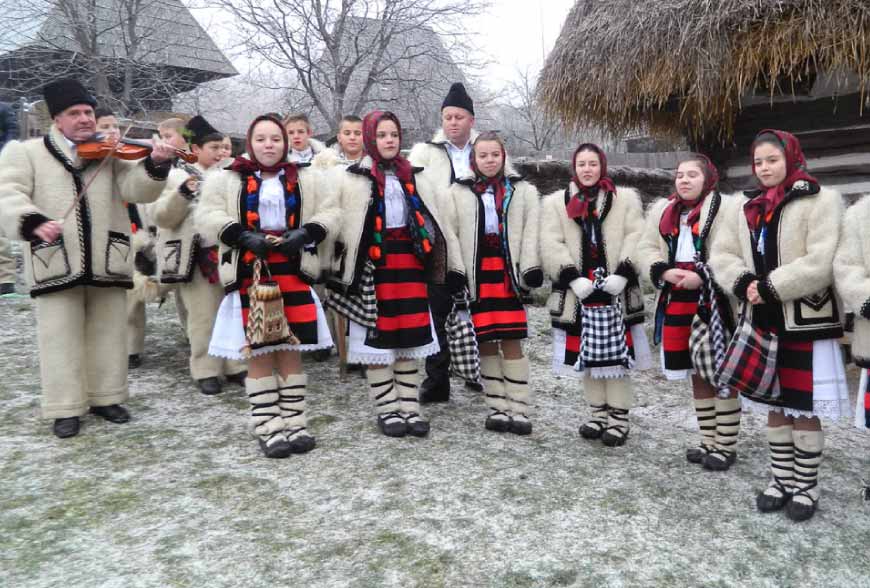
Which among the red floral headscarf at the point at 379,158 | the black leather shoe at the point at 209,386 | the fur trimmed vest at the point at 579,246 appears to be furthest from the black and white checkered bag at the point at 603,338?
the black leather shoe at the point at 209,386

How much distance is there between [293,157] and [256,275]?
2.02 m

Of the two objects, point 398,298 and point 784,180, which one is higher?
point 784,180

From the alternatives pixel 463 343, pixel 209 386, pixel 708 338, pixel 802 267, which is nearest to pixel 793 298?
pixel 802 267

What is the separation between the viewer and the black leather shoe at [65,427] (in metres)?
3.82

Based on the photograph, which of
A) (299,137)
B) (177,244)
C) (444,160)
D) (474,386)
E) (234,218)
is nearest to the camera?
(234,218)

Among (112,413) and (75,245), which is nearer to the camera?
(75,245)

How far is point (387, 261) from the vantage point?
152 inches

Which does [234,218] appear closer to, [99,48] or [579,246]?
[579,246]

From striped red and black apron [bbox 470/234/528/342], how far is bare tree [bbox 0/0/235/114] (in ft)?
35.4

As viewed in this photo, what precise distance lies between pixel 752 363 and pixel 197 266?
3464 millimetres

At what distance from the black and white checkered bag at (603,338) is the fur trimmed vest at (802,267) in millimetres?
699

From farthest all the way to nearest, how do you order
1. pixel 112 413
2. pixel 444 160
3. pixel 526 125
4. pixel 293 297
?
pixel 526 125, pixel 444 160, pixel 112 413, pixel 293 297

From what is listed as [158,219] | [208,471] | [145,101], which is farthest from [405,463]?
[145,101]

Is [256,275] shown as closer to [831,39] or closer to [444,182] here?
[444,182]
